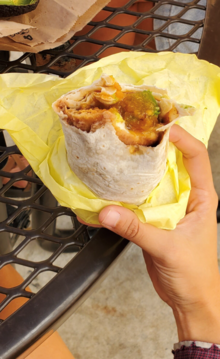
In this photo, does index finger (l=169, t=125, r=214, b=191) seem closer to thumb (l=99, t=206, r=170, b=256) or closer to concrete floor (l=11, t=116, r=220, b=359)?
thumb (l=99, t=206, r=170, b=256)

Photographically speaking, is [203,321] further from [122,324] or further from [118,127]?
[122,324]

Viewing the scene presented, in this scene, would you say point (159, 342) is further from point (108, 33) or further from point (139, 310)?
point (108, 33)

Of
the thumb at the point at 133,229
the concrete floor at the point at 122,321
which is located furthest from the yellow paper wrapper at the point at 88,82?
the concrete floor at the point at 122,321

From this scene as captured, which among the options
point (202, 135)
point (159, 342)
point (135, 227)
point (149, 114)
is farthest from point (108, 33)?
point (159, 342)

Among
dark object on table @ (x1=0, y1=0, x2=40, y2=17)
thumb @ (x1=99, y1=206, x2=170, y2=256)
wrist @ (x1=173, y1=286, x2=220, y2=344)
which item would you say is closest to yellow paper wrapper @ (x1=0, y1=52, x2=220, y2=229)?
thumb @ (x1=99, y1=206, x2=170, y2=256)

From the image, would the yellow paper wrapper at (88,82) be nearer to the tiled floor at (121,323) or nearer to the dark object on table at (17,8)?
the dark object on table at (17,8)

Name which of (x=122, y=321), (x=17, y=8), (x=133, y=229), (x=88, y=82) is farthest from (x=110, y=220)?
(x=122, y=321)

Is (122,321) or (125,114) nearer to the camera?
(125,114)
